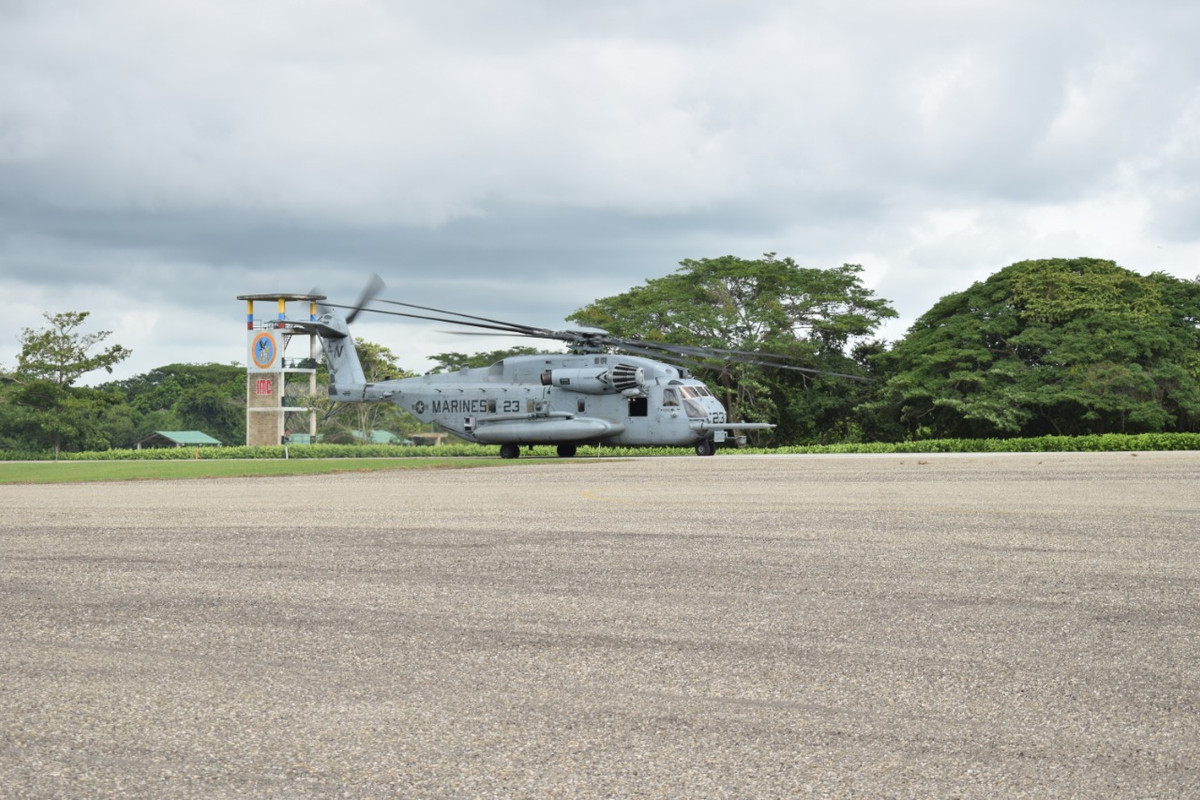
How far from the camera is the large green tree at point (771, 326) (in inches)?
1982

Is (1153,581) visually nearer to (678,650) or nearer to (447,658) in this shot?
(678,650)

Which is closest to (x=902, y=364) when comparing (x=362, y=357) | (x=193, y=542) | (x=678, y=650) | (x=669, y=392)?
(x=669, y=392)

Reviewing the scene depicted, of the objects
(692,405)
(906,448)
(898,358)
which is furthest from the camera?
(898,358)

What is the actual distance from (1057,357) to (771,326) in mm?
12874

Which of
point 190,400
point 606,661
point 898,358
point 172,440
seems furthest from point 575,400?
point 190,400

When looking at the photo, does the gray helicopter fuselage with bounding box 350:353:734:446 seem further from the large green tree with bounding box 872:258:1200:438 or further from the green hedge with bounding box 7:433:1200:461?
the large green tree with bounding box 872:258:1200:438

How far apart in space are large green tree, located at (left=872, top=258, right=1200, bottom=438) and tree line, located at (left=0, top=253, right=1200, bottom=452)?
0.07 meters

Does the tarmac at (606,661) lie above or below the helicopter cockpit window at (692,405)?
below

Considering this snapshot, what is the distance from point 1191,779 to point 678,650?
7.68ft

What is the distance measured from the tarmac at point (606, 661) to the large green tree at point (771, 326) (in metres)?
39.2

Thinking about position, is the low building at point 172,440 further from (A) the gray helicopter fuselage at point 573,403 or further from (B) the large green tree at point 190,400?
(A) the gray helicopter fuselage at point 573,403

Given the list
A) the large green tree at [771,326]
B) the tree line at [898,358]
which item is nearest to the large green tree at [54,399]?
the tree line at [898,358]

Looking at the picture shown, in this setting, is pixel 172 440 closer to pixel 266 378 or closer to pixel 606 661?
pixel 266 378

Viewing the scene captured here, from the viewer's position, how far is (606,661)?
529 centimetres
